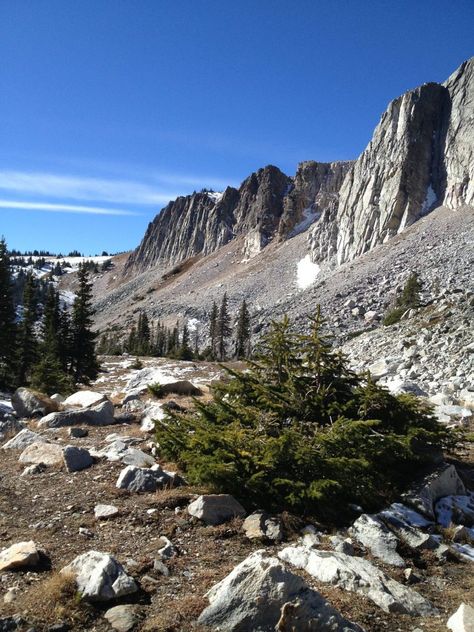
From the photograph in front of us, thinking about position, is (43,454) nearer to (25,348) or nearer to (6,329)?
(6,329)

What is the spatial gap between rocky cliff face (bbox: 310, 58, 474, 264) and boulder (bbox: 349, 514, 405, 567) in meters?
87.2

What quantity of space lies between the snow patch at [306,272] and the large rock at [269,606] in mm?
90291

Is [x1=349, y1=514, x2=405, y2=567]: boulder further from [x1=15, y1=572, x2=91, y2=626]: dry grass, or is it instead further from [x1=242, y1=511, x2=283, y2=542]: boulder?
[x1=15, y1=572, x2=91, y2=626]: dry grass

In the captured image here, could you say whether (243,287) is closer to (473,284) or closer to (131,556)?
(473,284)

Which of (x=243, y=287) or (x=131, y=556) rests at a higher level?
(x=243, y=287)

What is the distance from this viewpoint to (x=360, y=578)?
5.71 metres

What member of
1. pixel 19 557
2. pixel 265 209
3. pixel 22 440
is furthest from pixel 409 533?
pixel 265 209

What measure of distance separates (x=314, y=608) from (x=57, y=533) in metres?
4.31

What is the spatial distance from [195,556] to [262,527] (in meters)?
1.27

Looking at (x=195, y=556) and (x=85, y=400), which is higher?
(x=85, y=400)

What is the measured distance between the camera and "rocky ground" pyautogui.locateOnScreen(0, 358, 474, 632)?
190 inches

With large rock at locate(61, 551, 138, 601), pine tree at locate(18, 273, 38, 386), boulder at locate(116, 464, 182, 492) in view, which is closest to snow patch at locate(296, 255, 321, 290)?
pine tree at locate(18, 273, 38, 386)

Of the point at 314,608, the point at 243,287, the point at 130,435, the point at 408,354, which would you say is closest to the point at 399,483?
the point at 314,608

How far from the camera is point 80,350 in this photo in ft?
120
